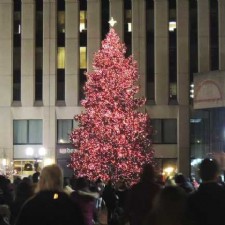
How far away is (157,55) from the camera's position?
189ft

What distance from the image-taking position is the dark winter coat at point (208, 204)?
7648mm

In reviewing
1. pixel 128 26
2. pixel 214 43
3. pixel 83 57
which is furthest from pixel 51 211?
pixel 128 26

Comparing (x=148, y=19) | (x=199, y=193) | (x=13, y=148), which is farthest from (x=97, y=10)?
(x=199, y=193)

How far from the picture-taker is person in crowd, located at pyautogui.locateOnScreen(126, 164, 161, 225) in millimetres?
9789

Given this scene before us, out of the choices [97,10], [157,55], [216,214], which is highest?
[97,10]

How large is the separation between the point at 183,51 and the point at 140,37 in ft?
11.5

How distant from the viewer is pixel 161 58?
189ft

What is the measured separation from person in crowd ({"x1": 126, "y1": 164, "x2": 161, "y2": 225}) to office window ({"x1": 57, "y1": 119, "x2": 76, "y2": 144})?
47.4m

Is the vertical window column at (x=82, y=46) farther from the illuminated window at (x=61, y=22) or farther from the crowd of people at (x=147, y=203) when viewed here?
the crowd of people at (x=147, y=203)

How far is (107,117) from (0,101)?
14.4m

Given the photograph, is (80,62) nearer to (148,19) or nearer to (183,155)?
(148,19)

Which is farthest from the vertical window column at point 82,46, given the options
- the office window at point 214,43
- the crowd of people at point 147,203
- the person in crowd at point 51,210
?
the person in crowd at point 51,210

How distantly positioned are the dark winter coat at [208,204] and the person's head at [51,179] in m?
1.47

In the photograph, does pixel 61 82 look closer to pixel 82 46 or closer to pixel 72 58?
pixel 72 58
